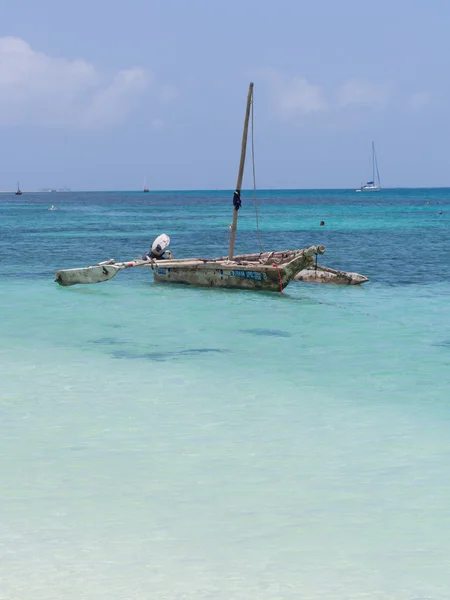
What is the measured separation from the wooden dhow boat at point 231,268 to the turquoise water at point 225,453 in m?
2.05

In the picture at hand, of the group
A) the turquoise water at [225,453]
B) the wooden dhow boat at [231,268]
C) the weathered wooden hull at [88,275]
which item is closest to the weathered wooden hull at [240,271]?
the wooden dhow boat at [231,268]

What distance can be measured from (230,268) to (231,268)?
0.04 m

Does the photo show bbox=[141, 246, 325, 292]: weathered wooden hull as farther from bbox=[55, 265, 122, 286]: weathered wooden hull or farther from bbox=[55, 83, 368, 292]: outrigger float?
bbox=[55, 265, 122, 286]: weathered wooden hull

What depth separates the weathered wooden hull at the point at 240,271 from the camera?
76.1 feet

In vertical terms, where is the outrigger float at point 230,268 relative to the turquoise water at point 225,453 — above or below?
above

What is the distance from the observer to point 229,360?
15.5 m

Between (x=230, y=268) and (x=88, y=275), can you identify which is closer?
(x=230, y=268)

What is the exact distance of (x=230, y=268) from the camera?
24125 millimetres

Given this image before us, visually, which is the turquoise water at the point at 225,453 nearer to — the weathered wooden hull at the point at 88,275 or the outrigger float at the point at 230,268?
the outrigger float at the point at 230,268

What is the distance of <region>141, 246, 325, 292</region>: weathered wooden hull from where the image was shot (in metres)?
23.2

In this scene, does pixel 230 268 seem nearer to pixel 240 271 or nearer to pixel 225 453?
pixel 240 271

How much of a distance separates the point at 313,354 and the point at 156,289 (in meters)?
10.7

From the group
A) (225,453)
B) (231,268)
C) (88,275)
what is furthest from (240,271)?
(225,453)

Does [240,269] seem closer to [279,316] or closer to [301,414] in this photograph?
[279,316]
